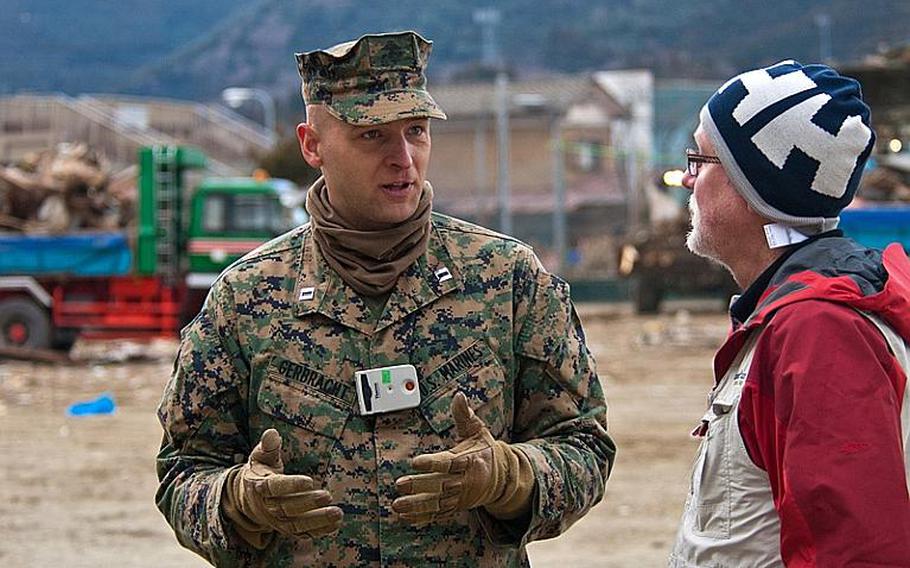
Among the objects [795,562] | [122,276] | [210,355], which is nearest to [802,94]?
[795,562]

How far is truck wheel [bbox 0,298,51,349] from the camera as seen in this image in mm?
19688

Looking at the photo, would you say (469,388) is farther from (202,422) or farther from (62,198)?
(62,198)

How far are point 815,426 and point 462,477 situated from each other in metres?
0.70

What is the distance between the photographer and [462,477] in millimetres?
2717

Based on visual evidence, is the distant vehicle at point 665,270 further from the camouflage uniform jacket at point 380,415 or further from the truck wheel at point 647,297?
the camouflage uniform jacket at point 380,415

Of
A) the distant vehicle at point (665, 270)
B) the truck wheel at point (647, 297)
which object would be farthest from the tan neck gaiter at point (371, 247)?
the truck wheel at point (647, 297)

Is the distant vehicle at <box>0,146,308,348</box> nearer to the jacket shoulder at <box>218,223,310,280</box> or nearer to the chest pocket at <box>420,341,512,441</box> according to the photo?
the jacket shoulder at <box>218,223,310,280</box>

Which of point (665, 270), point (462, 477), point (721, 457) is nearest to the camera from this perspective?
point (721, 457)

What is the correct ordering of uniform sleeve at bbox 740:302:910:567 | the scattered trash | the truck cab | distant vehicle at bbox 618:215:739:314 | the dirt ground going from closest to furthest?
1. uniform sleeve at bbox 740:302:910:567
2. the dirt ground
3. the scattered trash
4. the truck cab
5. distant vehicle at bbox 618:215:739:314

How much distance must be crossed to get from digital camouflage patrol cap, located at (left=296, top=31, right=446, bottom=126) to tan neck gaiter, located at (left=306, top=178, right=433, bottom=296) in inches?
7.8

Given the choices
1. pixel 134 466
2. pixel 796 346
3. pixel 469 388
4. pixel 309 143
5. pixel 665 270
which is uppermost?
pixel 309 143

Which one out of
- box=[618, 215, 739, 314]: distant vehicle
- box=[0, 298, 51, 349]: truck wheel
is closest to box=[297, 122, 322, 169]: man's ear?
box=[0, 298, 51, 349]: truck wheel

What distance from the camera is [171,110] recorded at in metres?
54.9

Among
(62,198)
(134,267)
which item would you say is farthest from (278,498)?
(62,198)
